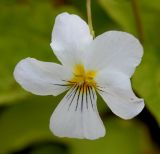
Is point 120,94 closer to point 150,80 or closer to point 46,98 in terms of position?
point 150,80

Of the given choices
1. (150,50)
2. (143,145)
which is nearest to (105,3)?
(150,50)

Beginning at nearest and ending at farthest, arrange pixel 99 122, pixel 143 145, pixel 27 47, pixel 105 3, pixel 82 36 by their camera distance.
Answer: pixel 82 36, pixel 99 122, pixel 105 3, pixel 27 47, pixel 143 145

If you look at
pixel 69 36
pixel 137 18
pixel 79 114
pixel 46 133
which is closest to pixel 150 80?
pixel 137 18

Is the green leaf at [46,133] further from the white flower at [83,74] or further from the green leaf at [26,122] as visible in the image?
the white flower at [83,74]

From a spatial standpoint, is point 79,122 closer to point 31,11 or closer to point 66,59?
point 66,59

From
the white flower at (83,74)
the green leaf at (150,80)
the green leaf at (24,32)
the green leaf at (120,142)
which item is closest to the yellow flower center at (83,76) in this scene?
the white flower at (83,74)

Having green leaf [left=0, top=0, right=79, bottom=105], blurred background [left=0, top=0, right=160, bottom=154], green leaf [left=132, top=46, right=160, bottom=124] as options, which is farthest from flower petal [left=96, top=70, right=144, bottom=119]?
green leaf [left=0, top=0, right=79, bottom=105]

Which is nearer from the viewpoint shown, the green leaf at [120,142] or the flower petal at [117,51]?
the flower petal at [117,51]

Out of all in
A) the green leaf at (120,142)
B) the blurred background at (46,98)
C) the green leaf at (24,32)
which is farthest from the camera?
the green leaf at (120,142)
